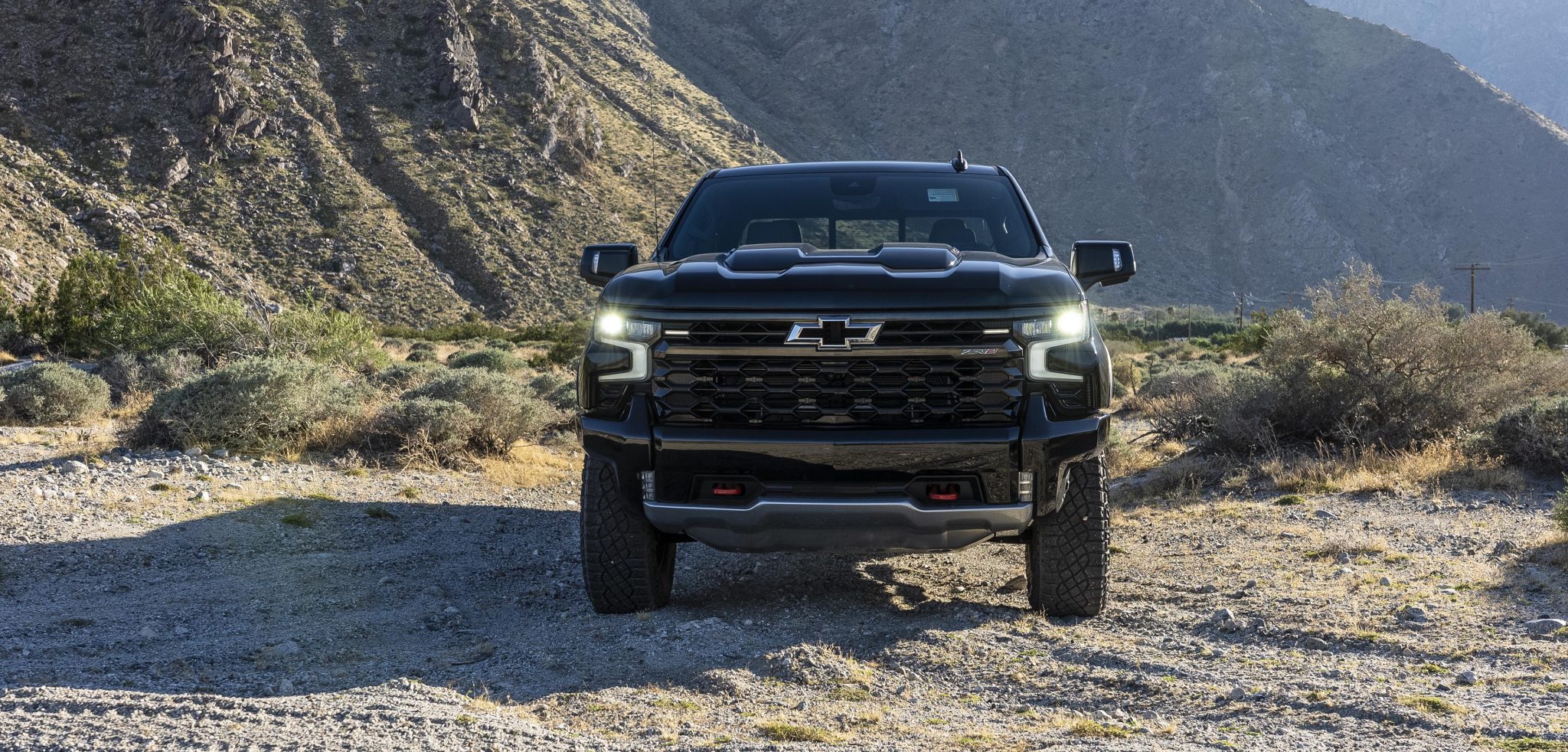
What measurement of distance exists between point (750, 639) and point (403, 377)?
13.0m

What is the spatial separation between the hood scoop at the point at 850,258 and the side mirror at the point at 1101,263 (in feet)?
2.92

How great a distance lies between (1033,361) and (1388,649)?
2.03m

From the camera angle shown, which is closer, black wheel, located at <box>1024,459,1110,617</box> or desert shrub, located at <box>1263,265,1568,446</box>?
black wheel, located at <box>1024,459,1110,617</box>

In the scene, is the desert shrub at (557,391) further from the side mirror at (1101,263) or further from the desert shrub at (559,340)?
the side mirror at (1101,263)

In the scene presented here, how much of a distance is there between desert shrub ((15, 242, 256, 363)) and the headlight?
579 inches

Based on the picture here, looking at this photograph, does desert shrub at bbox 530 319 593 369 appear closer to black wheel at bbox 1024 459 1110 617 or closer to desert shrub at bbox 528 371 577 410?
desert shrub at bbox 528 371 577 410

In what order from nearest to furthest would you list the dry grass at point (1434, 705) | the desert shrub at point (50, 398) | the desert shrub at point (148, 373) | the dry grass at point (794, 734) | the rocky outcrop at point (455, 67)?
the dry grass at point (794, 734) < the dry grass at point (1434, 705) < the desert shrub at point (50, 398) < the desert shrub at point (148, 373) < the rocky outcrop at point (455, 67)

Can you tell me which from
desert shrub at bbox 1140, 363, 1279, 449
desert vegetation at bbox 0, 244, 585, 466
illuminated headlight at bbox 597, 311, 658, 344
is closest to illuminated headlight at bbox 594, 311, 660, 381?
illuminated headlight at bbox 597, 311, 658, 344

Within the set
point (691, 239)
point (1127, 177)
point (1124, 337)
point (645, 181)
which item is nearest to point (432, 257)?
point (645, 181)

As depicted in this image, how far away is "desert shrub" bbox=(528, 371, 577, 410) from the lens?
52.0 feet

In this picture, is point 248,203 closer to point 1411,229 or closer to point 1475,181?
point 1411,229

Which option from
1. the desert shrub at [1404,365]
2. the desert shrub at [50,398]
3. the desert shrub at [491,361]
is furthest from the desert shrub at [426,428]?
the desert shrub at [491,361]

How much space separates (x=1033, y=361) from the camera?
470 centimetres

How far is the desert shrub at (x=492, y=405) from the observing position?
11484mm
